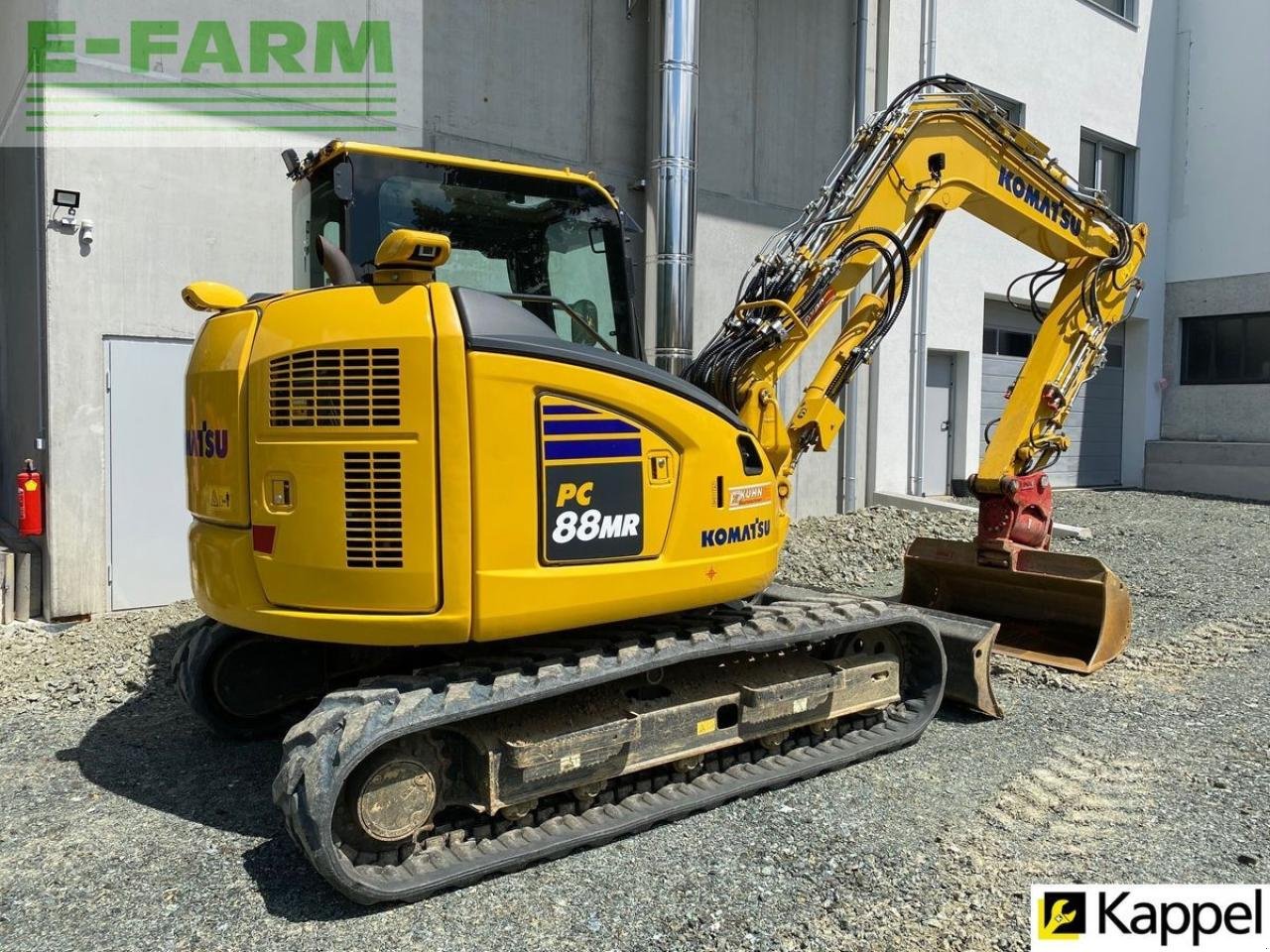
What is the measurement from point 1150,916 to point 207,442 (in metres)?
3.64

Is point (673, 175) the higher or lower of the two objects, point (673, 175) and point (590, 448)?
the higher

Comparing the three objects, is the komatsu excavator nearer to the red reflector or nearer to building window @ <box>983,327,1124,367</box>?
the red reflector

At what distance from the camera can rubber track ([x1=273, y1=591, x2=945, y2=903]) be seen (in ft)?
9.53

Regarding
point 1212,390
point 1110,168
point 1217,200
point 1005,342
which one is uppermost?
point 1110,168

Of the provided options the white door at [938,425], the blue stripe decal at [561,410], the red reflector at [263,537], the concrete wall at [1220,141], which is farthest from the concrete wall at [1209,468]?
the red reflector at [263,537]

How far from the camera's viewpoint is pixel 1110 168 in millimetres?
15953

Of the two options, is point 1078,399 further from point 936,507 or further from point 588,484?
point 588,484

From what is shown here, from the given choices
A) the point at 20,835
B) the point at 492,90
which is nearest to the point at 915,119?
the point at 492,90

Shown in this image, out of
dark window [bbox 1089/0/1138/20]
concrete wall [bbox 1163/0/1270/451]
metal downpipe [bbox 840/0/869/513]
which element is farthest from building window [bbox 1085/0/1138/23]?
metal downpipe [bbox 840/0/869/513]

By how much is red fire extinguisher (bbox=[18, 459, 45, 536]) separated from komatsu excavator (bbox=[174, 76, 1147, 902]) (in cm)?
296

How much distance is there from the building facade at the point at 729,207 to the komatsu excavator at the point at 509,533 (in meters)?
1.73

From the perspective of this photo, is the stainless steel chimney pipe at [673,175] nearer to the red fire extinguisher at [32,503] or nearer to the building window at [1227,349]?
the red fire extinguisher at [32,503]

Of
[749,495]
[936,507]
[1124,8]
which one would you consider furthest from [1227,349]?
[749,495]

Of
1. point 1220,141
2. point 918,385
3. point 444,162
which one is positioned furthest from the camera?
point 1220,141
